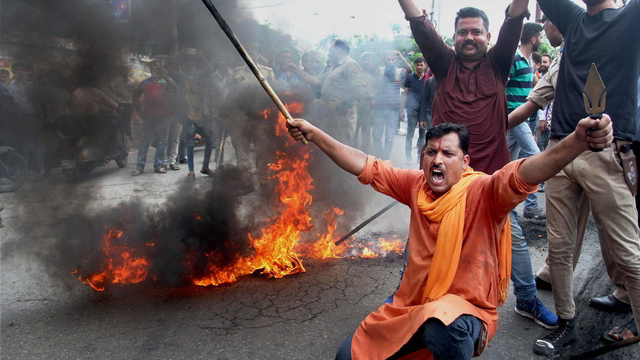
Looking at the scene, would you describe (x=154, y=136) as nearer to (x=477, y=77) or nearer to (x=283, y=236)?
(x=283, y=236)

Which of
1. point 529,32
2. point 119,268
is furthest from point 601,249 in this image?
point 119,268

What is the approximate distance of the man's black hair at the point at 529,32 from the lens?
207 inches

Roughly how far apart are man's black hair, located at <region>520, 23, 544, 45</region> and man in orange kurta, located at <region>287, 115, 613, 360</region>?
372 centimetres

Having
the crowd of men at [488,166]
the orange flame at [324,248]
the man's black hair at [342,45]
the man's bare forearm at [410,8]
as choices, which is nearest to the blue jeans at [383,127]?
the man's black hair at [342,45]

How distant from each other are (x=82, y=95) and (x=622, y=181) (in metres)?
4.58

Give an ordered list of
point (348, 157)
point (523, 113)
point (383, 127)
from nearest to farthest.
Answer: point (348, 157)
point (523, 113)
point (383, 127)

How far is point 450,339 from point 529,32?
4651mm

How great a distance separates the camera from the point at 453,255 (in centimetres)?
197

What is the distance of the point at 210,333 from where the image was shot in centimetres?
304

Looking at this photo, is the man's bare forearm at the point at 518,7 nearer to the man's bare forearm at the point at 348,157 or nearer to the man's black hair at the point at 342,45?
the man's bare forearm at the point at 348,157

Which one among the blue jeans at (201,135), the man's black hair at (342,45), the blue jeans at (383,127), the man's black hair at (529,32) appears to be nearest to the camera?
the man's black hair at (529,32)

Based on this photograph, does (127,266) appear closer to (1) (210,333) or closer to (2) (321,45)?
(1) (210,333)

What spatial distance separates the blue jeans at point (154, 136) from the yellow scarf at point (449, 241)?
5.03m

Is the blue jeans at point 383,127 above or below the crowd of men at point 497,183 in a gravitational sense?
below
